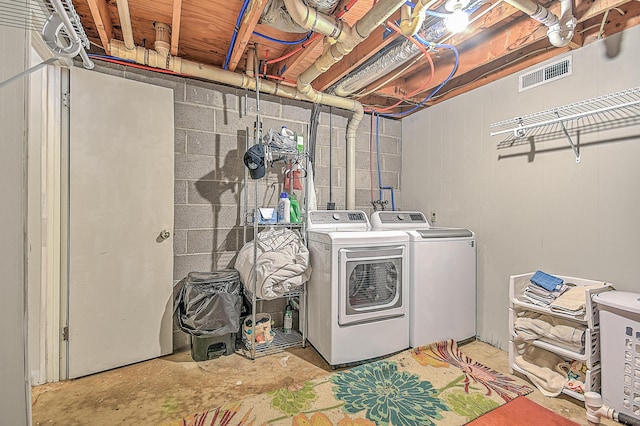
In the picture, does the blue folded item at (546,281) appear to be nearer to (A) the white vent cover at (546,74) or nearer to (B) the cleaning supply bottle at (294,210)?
(A) the white vent cover at (546,74)

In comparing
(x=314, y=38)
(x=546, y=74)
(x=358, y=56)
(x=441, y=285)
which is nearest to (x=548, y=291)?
A: (x=441, y=285)


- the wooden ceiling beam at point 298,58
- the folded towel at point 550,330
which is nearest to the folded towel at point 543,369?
the folded towel at point 550,330

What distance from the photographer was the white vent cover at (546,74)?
6.68ft

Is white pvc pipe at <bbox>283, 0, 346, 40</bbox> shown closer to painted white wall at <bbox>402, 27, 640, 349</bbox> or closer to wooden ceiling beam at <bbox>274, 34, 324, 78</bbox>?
wooden ceiling beam at <bbox>274, 34, 324, 78</bbox>

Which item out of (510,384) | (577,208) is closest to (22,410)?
(510,384)

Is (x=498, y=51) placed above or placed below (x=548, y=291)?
above

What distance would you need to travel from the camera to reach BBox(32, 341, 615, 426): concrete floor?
65.9 inches

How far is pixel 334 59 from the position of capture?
2.07 m

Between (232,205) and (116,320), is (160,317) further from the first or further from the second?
(232,205)

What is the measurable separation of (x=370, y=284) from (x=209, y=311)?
1.20 metres

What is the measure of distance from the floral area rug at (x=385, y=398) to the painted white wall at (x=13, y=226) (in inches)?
31.6

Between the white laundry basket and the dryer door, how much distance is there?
1.16 metres

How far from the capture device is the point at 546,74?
2.15 metres

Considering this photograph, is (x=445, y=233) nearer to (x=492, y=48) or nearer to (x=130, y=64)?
(x=492, y=48)
